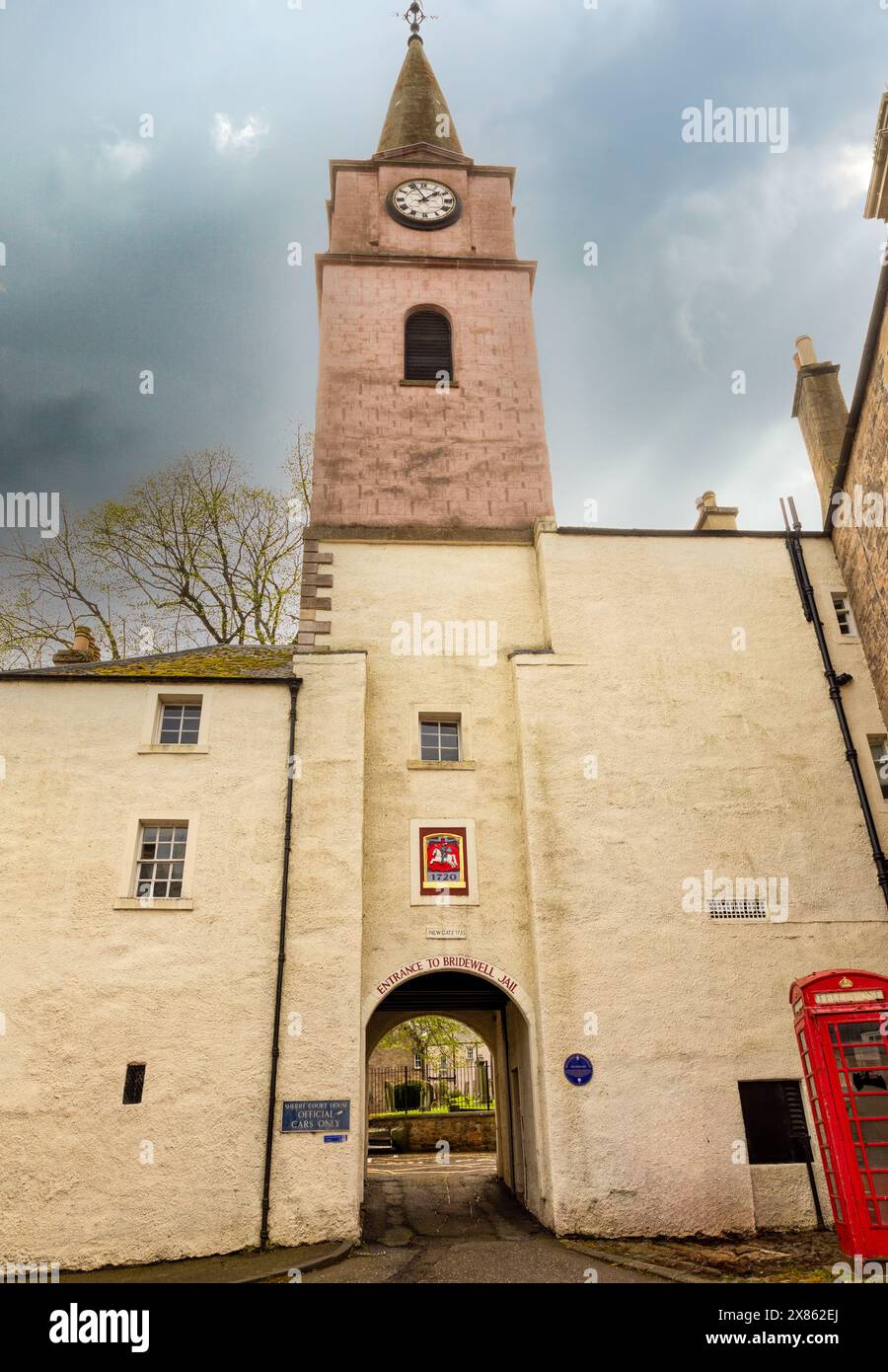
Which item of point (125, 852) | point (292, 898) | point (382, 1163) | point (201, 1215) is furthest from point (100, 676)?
point (382, 1163)

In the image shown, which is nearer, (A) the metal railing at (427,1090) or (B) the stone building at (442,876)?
(B) the stone building at (442,876)

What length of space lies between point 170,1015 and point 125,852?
2.65 meters

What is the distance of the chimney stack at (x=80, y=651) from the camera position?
58.6ft

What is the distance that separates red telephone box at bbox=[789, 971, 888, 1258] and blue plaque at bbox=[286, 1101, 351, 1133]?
641cm

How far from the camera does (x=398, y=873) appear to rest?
1454 centimetres

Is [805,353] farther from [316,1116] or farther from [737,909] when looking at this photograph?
[316,1116]

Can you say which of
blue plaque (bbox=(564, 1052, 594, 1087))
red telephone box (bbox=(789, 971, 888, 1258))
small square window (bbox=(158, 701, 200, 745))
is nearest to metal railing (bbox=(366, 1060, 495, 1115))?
blue plaque (bbox=(564, 1052, 594, 1087))

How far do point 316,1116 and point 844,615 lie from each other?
43.0 feet

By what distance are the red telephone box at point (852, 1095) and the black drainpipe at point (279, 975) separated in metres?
7.33

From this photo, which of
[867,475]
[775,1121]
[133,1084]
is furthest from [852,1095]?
[867,475]

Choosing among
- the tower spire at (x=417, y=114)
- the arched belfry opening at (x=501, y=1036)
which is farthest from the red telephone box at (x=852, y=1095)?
the tower spire at (x=417, y=114)

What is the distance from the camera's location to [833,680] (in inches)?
629

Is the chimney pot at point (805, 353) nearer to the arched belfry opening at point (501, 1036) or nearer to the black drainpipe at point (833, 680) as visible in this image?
the black drainpipe at point (833, 680)

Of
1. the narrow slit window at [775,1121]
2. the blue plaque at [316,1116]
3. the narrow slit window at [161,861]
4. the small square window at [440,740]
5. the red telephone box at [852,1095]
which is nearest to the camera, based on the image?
the red telephone box at [852,1095]
